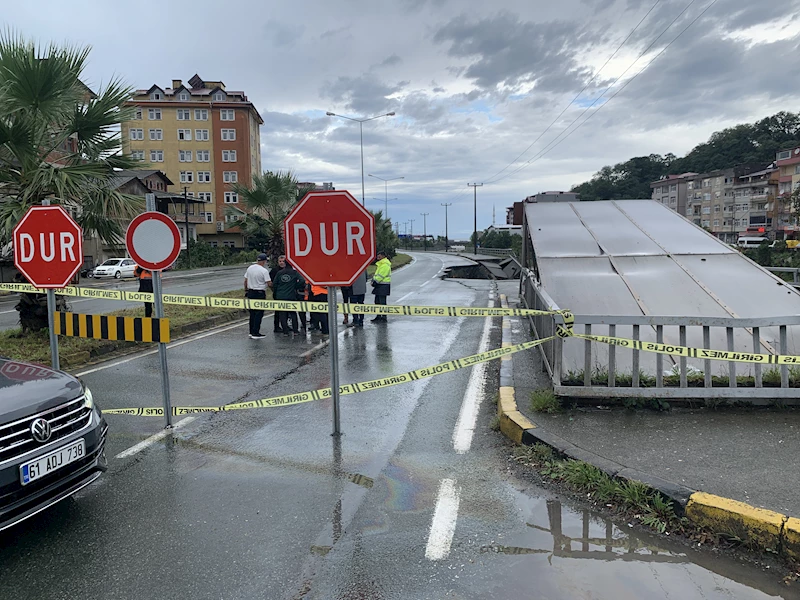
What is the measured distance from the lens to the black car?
128 inches

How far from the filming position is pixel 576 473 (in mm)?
4273

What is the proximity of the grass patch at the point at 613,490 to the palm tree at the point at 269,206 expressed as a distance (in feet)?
52.6

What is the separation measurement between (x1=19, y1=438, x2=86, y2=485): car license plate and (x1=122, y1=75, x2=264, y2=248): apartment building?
7527cm

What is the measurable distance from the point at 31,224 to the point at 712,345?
8.41m

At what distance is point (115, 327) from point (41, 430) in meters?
2.59

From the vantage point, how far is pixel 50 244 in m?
6.46

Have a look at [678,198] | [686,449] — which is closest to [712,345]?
[686,449]

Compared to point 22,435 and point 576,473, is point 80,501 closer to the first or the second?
point 22,435

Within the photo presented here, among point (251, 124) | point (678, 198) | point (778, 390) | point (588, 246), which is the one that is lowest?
point (778, 390)

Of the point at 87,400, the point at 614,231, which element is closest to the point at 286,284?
the point at 614,231

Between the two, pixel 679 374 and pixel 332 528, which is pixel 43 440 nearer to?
pixel 332 528

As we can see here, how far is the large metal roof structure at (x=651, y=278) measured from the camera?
7.08 metres

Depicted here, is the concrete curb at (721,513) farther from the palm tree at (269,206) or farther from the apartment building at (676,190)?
the apartment building at (676,190)

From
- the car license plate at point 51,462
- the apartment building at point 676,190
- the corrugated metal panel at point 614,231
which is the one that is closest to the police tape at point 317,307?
the car license plate at point 51,462
